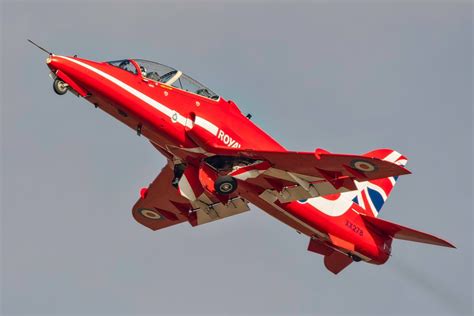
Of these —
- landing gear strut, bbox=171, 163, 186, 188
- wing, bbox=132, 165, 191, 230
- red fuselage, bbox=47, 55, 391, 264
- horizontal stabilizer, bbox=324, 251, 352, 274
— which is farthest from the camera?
horizontal stabilizer, bbox=324, 251, 352, 274

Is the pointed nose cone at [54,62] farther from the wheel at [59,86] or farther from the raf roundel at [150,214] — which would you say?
the raf roundel at [150,214]

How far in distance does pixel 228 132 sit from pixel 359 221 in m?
5.94

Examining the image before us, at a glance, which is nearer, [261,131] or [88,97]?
[88,97]

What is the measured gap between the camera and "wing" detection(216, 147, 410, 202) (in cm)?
2944

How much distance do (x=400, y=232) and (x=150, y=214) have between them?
8.75 metres

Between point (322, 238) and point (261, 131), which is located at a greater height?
point (261, 131)

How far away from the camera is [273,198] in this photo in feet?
103

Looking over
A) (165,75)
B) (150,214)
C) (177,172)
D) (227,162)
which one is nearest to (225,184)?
(227,162)

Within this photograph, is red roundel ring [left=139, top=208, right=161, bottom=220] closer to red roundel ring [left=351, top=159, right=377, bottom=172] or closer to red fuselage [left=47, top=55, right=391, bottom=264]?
red fuselage [left=47, top=55, right=391, bottom=264]

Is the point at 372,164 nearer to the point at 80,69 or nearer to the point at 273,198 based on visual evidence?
the point at 273,198

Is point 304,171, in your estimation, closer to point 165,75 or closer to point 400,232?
point 400,232

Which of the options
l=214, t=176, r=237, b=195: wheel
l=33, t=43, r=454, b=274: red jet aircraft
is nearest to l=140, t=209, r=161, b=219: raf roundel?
l=33, t=43, r=454, b=274: red jet aircraft

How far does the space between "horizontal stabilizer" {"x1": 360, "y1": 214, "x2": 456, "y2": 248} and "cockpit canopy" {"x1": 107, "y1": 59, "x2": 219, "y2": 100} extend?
23.2 feet

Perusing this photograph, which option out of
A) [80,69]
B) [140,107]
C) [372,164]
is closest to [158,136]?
[140,107]
